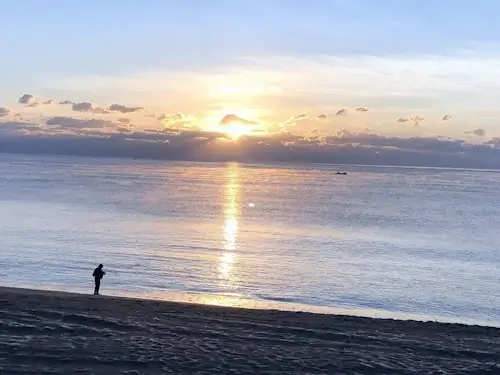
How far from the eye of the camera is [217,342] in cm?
1612

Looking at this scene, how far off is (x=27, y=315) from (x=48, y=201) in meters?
76.1

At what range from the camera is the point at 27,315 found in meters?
17.8

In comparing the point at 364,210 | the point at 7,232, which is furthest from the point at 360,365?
the point at 364,210

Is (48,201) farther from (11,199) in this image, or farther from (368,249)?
(368,249)

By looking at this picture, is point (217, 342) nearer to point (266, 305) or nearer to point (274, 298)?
point (266, 305)

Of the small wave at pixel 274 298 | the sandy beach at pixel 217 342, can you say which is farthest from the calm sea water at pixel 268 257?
the sandy beach at pixel 217 342

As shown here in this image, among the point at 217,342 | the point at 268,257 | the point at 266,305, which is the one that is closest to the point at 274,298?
the point at 266,305

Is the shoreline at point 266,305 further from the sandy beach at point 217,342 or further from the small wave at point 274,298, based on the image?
the sandy beach at point 217,342

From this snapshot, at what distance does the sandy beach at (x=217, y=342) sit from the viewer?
13.9 metres

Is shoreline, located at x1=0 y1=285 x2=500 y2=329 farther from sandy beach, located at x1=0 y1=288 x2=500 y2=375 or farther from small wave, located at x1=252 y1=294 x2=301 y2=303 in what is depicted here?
sandy beach, located at x1=0 y1=288 x2=500 y2=375

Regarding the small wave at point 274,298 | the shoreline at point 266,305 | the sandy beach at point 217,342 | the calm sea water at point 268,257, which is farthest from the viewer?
the calm sea water at point 268,257

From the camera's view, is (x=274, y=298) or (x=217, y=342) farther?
(x=274, y=298)

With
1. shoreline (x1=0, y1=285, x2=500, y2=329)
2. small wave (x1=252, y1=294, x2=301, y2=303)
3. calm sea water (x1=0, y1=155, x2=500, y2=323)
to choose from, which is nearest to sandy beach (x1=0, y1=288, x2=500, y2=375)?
shoreline (x1=0, y1=285, x2=500, y2=329)

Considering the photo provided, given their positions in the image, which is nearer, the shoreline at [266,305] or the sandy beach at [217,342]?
the sandy beach at [217,342]
